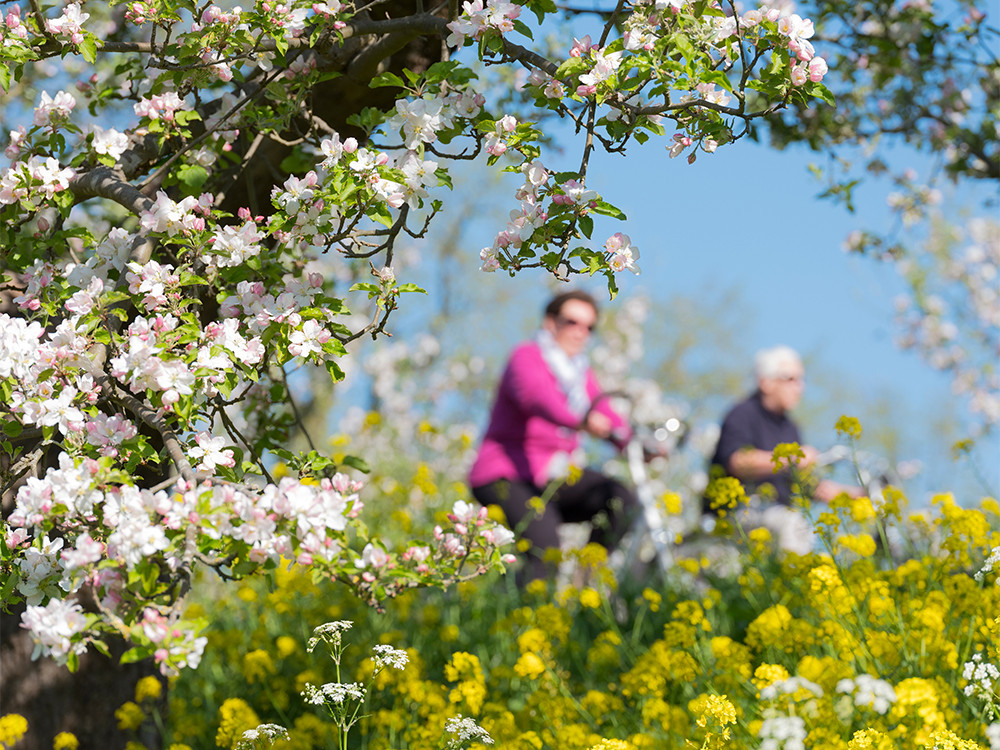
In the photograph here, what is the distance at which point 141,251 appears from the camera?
237 cm

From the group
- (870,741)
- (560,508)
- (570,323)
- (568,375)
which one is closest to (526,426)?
(568,375)

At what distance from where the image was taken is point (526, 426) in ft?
19.2

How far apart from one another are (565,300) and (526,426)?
909 mm

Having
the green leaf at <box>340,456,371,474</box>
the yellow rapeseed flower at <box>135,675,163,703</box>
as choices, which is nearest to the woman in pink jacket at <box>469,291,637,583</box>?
the yellow rapeseed flower at <box>135,675,163,703</box>

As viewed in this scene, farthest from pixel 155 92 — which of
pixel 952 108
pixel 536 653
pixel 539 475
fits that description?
pixel 952 108

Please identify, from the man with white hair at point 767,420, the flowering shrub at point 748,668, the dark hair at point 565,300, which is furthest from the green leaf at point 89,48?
the man with white hair at point 767,420

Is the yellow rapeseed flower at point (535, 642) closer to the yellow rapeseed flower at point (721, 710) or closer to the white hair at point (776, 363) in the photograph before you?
the yellow rapeseed flower at point (721, 710)

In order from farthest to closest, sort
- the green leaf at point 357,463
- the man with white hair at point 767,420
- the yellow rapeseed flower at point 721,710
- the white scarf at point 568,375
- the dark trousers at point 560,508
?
1. the man with white hair at point 767,420
2. the white scarf at point 568,375
3. the dark trousers at point 560,508
4. the green leaf at point 357,463
5. the yellow rapeseed flower at point 721,710

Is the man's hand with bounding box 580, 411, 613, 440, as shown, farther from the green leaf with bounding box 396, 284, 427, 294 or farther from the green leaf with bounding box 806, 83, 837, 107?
the green leaf with bounding box 806, 83, 837, 107

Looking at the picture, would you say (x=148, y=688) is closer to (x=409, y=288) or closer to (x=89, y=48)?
(x=409, y=288)

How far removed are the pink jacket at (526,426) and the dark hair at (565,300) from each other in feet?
1.08

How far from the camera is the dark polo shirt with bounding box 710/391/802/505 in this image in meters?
6.37

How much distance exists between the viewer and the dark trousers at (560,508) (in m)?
5.53

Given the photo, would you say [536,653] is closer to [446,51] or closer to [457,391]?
[446,51]
